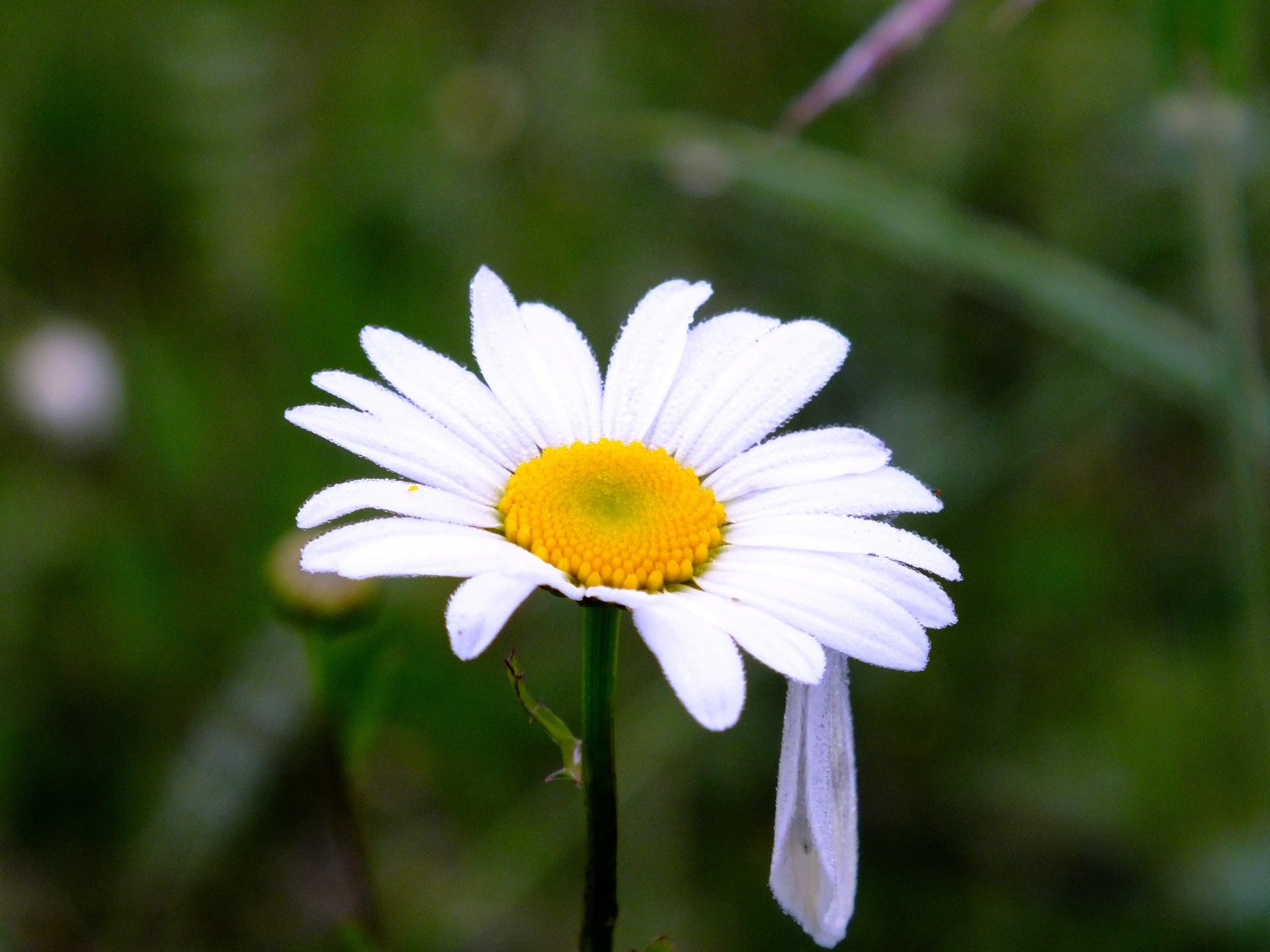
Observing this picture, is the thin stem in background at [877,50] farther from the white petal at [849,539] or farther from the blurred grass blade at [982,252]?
the white petal at [849,539]

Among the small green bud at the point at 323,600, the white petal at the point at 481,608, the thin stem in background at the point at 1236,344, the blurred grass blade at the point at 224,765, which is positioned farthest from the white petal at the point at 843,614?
the blurred grass blade at the point at 224,765

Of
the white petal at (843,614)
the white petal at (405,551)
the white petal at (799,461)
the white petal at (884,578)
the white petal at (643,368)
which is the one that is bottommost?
the white petal at (405,551)

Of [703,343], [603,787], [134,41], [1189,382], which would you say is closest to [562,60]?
[134,41]

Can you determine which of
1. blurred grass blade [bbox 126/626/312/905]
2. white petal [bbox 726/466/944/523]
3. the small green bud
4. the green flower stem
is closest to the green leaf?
the green flower stem

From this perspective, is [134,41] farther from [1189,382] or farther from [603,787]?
[603,787]

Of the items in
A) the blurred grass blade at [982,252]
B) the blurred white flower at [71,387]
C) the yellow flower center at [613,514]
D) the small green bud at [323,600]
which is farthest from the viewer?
the blurred white flower at [71,387]
